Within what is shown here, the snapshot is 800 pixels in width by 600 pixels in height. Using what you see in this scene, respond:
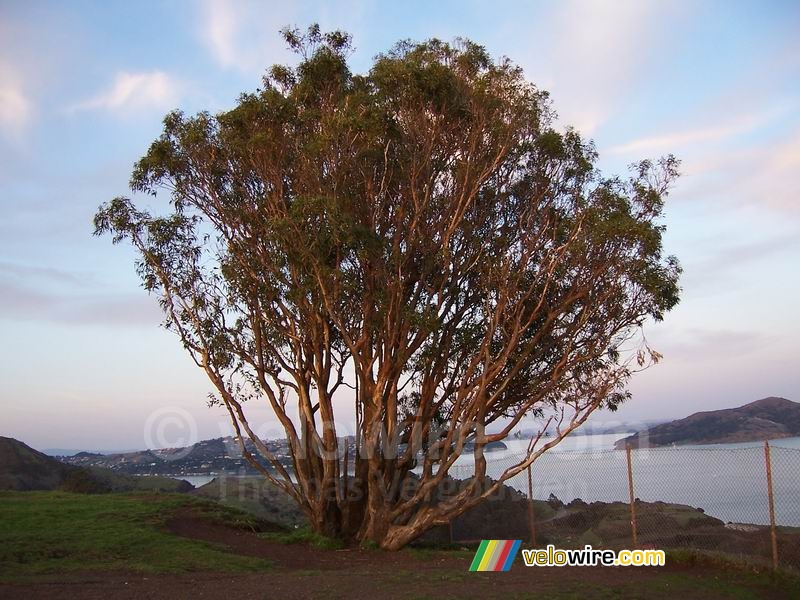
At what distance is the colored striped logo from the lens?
13.0 meters

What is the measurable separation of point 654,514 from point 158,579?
1079 cm

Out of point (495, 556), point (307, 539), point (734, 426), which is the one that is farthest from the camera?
point (734, 426)

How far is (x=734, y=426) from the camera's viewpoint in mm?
32625

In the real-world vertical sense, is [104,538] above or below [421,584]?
above

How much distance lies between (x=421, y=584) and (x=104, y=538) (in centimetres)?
691

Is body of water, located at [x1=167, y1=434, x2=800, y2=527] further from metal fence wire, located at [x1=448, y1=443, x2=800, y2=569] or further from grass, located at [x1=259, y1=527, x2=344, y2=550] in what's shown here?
grass, located at [x1=259, y1=527, x2=344, y2=550]

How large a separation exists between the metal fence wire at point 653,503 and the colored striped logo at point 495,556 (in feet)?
5.48

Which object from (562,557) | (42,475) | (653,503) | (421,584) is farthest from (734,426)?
(42,475)

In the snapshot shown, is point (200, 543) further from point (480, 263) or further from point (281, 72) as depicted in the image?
point (281, 72)

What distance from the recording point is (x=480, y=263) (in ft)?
55.3

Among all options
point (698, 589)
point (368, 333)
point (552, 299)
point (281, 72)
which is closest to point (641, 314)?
point (552, 299)

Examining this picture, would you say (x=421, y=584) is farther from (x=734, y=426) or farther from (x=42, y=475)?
(x=734, y=426)

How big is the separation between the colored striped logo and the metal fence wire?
1669 mm

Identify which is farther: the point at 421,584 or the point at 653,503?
the point at 653,503
